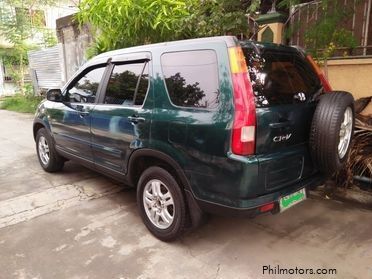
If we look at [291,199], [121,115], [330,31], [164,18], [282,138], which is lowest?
[291,199]

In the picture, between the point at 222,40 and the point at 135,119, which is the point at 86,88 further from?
the point at 222,40

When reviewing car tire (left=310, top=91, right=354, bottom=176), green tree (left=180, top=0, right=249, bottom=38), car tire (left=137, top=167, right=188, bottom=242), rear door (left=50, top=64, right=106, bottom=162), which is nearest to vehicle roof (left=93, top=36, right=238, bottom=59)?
rear door (left=50, top=64, right=106, bottom=162)

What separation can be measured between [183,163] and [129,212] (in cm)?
141

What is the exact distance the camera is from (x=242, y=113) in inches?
96.1

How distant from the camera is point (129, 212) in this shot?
387 cm

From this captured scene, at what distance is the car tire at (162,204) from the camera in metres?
2.96

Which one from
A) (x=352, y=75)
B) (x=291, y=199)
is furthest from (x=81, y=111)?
(x=352, y=75)

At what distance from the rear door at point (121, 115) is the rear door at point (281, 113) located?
1.04m

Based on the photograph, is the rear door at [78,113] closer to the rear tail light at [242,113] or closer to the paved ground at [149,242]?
the paved ground at [149,242]

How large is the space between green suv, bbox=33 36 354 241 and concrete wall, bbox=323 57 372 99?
1728mm

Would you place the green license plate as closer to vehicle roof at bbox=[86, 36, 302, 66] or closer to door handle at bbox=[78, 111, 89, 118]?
vehicle roof at bbox=[86, 36, 302, 66]

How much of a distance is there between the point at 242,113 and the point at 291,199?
0.91 metres

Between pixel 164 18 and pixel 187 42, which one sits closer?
pixel 187 42

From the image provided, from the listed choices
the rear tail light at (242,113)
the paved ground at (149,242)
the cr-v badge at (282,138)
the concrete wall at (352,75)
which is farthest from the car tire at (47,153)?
the concrete wall at (352,75)
